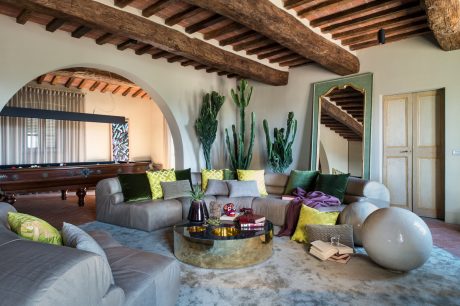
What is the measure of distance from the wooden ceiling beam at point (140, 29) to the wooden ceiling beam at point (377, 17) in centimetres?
34

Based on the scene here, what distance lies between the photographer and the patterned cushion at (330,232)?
10.9 ft

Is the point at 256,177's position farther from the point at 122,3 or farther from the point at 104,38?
the point at 104,38

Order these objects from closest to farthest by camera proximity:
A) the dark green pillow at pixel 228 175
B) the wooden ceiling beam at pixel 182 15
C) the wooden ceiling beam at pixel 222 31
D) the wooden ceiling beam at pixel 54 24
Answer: the wooden ceiling beam at pixel 182 15
the wooden ceiling beam at pixel 54 24
the wooden ceiling beam at pixel 222 31
the dark green pillow at pixel 228 175

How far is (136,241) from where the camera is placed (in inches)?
151

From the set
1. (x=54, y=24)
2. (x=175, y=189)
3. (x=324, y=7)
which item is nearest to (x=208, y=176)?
(x=175, y=189)

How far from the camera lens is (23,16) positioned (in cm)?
405

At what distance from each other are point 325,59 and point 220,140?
312 centimetres

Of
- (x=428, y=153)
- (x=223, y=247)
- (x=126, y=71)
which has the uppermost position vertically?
(x=126, y=71)

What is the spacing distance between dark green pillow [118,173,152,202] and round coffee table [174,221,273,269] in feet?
5.47

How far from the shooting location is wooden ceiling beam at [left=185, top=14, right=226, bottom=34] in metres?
4.34

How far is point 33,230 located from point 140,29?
3.20m

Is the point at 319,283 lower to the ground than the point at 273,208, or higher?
lower

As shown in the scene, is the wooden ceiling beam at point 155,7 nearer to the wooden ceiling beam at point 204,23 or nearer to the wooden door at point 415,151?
the wooden ceiling beam at point 204,23

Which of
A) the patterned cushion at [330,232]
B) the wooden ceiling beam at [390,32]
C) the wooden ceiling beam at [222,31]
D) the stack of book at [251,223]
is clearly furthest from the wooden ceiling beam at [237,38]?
the patterned cushion at [330,232]
